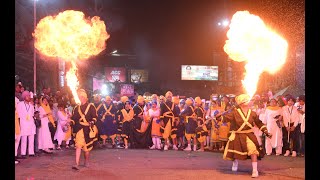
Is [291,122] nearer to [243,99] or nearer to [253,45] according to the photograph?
[253,45]

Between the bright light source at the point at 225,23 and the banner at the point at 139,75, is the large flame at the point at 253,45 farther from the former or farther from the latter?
the banner at the point at 139,75

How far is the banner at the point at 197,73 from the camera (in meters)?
44.7

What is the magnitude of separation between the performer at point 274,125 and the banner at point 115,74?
31137mm

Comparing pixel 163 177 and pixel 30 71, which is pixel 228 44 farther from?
pixel 30 71

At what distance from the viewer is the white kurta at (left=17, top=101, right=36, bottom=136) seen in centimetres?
1306

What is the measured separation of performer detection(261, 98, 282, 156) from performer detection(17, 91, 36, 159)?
8.53 m

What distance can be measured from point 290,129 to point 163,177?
6792 mm

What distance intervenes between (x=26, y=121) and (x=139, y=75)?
33.3 m

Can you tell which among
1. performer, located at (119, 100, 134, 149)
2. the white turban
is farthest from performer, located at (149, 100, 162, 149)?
the white turban

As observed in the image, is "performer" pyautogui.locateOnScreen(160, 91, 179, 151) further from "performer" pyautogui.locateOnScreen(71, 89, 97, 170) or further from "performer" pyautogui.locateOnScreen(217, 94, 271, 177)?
"performer" pyautogui.locateOnScreen(217, 94, 271, 177)

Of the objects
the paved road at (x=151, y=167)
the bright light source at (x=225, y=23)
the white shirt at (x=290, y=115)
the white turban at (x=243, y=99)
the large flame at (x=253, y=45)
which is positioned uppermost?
the bright light source at (x=225, y=23)

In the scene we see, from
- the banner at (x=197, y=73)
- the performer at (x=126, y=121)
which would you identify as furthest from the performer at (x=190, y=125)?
the banner at (x=197, y=73)

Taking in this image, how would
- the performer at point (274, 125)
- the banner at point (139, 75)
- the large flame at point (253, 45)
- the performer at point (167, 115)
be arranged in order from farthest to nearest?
the banner at point (139, 75) → the performer at point (167, 115) → the performer at point (274, 125) → the large flame at point (253, 45)

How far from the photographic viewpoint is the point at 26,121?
1328 centimetres
